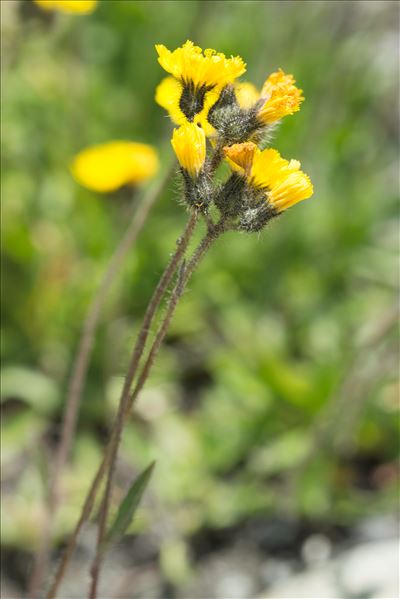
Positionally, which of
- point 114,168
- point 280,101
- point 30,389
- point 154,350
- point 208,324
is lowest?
point 154,350

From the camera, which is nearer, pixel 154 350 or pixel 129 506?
pixel 154 350

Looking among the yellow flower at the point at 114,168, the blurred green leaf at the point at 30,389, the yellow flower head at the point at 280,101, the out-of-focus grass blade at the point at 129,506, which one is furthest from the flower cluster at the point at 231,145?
the blurred green leaf at the point at 30,389

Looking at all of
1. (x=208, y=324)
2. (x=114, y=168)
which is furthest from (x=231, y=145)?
(x=208, y=324)

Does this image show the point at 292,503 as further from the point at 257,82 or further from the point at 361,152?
the point at 257,82

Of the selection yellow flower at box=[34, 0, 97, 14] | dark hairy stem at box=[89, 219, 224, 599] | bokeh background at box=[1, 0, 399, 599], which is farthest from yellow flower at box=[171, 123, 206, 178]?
yellow flower at box=[34, 0, 97, 14]

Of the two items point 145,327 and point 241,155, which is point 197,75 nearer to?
point 241,155

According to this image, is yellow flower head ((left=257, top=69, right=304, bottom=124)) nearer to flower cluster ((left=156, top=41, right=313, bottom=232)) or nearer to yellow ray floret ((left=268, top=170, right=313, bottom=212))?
flower cluster ((left=156, top=41, right=313, bottom=232))

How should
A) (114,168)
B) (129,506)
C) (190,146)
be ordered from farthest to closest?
(114,168), (129,506), (190,146)
